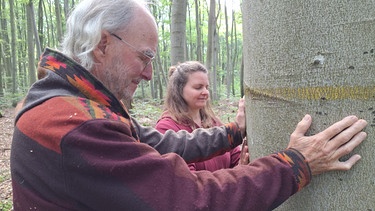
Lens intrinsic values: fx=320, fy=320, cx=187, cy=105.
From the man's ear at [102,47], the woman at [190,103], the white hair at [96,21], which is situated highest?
the white hair at [96,21]

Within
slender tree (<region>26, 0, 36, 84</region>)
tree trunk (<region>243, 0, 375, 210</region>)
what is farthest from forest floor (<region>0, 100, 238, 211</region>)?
tree trunk (<region>243, 0, 375, 210</region>)

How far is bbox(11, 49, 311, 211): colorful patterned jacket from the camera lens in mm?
1055

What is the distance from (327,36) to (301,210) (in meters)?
0.65

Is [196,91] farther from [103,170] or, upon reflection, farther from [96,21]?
[103,170]

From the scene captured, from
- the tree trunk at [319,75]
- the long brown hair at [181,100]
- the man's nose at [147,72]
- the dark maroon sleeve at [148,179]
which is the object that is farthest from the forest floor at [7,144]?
the tree trunk at [319,75]

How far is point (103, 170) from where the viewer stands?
105 cm

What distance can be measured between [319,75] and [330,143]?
237 mm

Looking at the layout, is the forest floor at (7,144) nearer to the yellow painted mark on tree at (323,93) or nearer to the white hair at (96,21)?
the white hair at (96,21)

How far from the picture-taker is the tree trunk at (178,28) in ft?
18.8

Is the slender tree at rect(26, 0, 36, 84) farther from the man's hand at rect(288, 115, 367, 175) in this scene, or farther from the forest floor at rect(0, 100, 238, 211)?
the man's hand at rect(288, 115, 367, 175)

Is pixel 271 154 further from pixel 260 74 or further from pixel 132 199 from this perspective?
pixel 132 199

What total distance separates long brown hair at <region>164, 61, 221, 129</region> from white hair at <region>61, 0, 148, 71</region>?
4.70ft

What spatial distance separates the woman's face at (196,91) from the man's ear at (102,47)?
1.53 m

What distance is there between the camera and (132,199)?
104 centimetres
